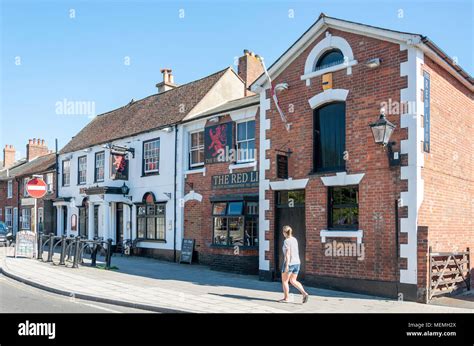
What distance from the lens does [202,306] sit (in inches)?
380

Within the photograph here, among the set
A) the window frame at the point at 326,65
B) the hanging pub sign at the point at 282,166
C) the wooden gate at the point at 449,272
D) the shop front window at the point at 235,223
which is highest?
the window frame at the point at 326,65

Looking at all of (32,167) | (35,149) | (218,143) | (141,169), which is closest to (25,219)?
(32,167)

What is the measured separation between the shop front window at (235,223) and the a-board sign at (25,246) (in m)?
8.22

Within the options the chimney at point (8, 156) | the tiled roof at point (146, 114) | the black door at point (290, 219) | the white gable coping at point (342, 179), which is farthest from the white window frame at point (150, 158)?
the chimney at point (8, 156)

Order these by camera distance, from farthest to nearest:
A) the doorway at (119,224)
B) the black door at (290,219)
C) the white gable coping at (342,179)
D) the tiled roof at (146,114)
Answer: the doorway at (119,224) < the tiled roof at (146,114) < the black door at (290,219) < the white gable coping at (342,179)

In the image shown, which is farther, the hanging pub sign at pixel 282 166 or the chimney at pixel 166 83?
the chimney at pixel 166 83

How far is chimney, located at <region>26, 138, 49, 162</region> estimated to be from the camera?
133ft

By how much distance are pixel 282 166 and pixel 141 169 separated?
982cm

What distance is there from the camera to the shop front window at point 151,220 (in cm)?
2033

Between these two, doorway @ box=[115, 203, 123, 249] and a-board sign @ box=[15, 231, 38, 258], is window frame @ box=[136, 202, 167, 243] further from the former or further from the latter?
a-board sign @ box=[15, 231, 38, 258]

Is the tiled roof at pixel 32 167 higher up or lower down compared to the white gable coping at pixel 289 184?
higher up

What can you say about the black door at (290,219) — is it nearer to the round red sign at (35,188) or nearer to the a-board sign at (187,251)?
the a-board sign at (187,251)

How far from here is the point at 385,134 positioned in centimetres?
1084
